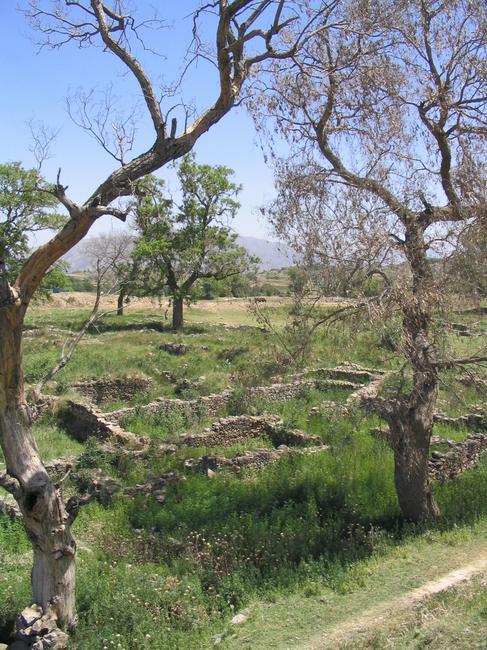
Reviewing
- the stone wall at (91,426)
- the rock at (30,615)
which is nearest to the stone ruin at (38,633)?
the rock at (30,615)

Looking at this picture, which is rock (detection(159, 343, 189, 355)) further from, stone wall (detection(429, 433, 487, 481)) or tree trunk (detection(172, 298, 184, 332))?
stone wall (detection(429, 433, 487, 481))

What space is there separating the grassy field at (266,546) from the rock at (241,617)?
82 mm

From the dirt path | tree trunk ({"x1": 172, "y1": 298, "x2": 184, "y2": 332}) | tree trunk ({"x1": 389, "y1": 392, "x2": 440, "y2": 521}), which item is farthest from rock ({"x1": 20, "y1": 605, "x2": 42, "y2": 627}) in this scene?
tree trunk ({"x1": 172, "y1": 298, "x2": 184, "y2": 332})

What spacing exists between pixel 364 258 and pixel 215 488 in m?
4.97

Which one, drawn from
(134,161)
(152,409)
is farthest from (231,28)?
(152,409)

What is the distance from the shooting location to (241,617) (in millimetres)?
7266

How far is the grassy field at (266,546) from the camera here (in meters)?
6.98

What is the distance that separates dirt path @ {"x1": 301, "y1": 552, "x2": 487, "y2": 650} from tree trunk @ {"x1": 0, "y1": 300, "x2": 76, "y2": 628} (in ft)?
8.72

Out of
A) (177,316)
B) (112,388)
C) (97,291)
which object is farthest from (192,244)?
(97,291)

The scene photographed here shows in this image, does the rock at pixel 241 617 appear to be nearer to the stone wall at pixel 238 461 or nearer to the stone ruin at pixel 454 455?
the stone wall at pixel 238 461

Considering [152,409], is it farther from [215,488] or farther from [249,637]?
[249,637]

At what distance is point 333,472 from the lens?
458 inches

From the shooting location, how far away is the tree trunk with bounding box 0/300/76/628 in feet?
21.3

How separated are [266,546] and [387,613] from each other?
88.9 inches
